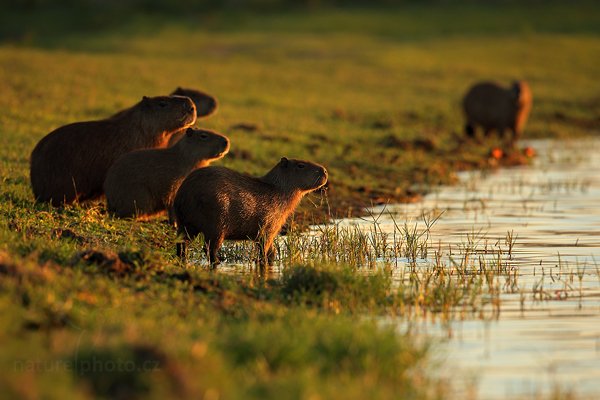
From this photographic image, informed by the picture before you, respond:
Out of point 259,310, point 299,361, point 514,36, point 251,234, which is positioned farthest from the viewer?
point 514,36

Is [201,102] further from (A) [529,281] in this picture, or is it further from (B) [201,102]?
(A) [529,281]

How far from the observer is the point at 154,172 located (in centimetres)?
951

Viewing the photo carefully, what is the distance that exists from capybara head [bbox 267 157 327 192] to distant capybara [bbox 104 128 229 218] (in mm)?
633

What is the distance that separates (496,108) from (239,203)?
12.5 metres

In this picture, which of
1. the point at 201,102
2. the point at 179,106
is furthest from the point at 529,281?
the point at 201,102

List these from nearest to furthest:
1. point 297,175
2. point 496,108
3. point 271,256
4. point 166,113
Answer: point 271,256 → point 297,175 → point 166,113 → point 496,108

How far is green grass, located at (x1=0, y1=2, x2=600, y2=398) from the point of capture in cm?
486

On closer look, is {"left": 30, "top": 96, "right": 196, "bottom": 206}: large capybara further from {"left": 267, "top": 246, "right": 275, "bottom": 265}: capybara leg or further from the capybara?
{"left": 267, "top": 246, "right": 275, "bottom": 265}: capybara leg

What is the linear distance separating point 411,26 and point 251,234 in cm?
3166

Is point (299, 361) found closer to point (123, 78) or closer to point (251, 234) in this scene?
point (251, 234)

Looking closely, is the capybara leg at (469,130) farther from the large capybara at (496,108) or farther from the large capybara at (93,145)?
the large capybara at (93,145)

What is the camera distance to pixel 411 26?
39.5 meters

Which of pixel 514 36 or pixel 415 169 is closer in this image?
pixel 415 169

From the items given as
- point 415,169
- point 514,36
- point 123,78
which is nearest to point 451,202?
point 415,169
